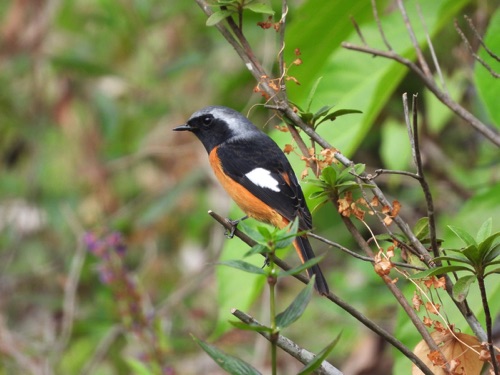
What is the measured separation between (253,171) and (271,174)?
0.12 metres

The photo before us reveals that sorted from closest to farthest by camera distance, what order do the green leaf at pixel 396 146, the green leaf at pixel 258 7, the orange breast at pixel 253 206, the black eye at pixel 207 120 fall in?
the green leaf at pixel 258 7 → the orange breast at pixel 253 206 → the black eye at pixel 207 120 → the green leaf at pixel 396 146

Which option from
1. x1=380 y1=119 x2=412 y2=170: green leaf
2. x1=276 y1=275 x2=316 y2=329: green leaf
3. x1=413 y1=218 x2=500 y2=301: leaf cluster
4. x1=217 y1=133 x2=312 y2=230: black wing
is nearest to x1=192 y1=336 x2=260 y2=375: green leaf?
x1=276 y1=275 x2=316 y2=329: green leaf

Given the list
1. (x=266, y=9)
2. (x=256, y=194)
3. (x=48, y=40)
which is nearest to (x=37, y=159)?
(x=48, y=40)

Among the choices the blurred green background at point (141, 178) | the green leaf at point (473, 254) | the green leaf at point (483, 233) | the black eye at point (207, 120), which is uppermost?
the black eye at point (207, 120)

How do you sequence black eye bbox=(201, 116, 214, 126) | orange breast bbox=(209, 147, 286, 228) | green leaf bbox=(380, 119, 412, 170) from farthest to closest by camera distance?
green leaf bbox=(380, 119, 412, 170) < black eye bbox=(201, 116, 214, 126) < orange breast bbox=(209, 147, 286, 228)

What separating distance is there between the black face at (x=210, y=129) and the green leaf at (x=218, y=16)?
1.23m

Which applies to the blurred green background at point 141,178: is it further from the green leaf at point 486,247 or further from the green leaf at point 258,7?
the green leaf at point 486,247

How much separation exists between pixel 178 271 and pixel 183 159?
753 millimetres

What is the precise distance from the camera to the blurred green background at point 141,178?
396 centimetres

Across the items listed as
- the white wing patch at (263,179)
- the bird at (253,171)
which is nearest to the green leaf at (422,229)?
the bird at (253,171)

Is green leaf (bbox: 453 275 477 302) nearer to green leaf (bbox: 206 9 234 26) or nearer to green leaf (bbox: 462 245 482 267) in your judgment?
green leaf (bbox: 462 245 482 267)

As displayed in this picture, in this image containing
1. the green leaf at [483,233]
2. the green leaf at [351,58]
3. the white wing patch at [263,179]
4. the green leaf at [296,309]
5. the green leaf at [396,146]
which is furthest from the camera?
the green leaf at [396,146]

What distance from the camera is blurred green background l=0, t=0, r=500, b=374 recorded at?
3.96 metres

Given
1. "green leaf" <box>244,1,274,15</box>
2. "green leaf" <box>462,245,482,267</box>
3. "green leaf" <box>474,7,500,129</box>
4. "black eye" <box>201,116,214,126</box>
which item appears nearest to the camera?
"green leaf" <box>462,245,482,267</box>
